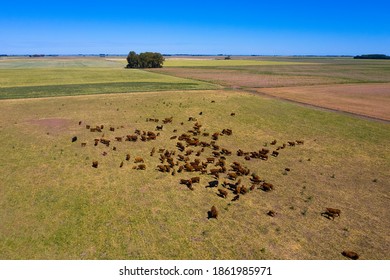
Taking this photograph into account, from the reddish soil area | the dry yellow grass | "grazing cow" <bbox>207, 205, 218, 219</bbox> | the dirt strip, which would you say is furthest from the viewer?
the reddish soil area

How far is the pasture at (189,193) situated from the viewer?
1305 centimetres

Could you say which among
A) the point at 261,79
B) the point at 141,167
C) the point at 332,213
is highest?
the point at 261,79

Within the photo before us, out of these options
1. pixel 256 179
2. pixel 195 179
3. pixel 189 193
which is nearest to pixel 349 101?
pixel 256 179

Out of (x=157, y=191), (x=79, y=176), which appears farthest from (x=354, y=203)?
(x=79, y=176)

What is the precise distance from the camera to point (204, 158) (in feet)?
79.9

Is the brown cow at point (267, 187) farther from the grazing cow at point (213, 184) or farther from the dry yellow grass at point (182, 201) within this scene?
the grazing cow at point (213, 184)

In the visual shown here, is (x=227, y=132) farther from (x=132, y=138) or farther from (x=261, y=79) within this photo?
(x=261, y=79)

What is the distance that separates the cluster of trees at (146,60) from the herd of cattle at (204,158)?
394 ft

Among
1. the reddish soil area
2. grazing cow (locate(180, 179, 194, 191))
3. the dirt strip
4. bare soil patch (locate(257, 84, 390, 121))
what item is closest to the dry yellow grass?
grazing cow (locate(180, 179, 194, 191))

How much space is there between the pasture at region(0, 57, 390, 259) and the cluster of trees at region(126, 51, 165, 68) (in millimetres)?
117256

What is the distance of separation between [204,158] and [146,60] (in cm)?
13128

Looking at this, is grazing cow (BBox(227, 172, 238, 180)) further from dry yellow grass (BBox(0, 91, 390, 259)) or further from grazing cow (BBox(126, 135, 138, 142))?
grazing cow (BBox(126, 135, 138, 142))

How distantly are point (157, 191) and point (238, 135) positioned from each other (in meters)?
15.0

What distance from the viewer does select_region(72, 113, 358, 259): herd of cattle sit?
18578mm
